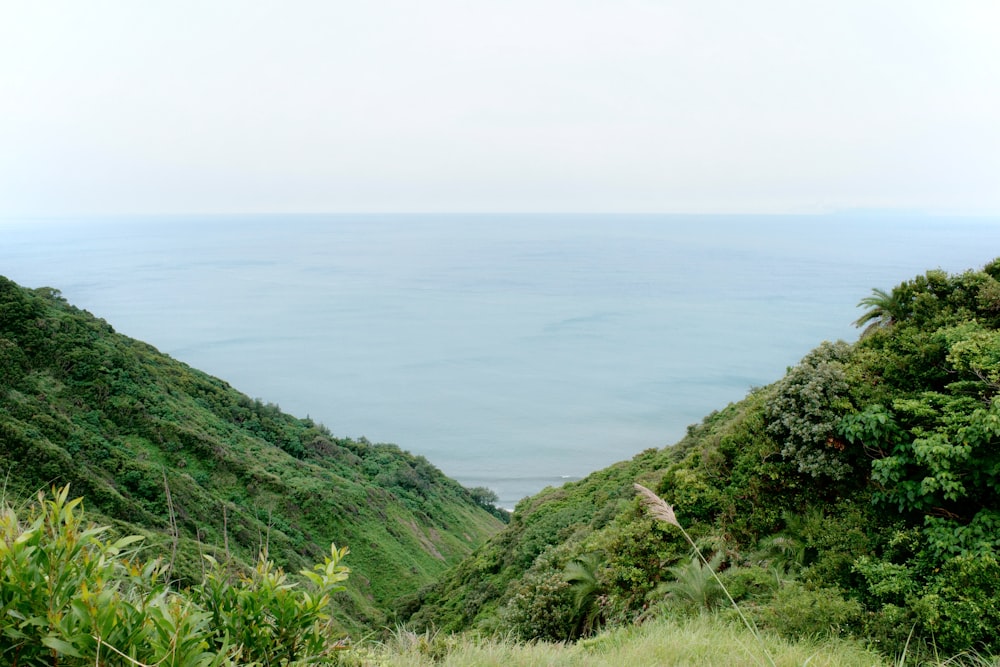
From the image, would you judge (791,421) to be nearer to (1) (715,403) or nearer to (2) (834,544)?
(2) (834,544)

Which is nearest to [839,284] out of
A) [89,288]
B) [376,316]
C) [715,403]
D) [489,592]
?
[715,403]

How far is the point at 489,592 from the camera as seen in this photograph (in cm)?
1659

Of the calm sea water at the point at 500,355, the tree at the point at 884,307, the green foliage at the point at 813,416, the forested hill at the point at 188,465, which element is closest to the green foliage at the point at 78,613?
the green foliage at the point at 813,416

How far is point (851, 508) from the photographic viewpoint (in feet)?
27.5

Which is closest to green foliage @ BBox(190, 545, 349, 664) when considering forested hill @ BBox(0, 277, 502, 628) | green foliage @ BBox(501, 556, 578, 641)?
green foliage @ BBox(501, 556, 578, 641)

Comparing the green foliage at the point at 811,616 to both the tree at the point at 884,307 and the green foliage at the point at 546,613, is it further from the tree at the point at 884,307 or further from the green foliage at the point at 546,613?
the tree at the point at 884,307

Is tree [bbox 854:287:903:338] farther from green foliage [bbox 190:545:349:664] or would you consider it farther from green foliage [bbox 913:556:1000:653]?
green foliage [bbox 190:545:349:664]

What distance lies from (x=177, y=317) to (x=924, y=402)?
176 meters

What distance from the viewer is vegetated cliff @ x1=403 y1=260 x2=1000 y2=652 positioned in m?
6.29

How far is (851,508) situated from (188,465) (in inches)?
1351

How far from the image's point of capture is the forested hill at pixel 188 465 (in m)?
25.3

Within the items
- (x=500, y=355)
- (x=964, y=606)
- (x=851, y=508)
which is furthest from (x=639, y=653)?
(x=500, y=355)

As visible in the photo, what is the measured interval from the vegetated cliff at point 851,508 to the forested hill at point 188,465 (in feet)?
45.1

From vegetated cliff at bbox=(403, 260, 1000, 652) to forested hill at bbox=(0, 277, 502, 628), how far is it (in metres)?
13.8
